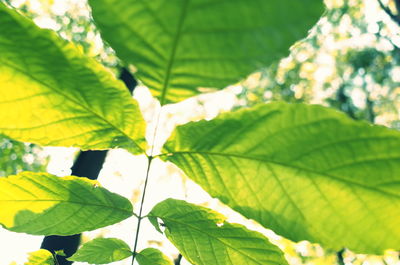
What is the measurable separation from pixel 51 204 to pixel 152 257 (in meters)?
0.43

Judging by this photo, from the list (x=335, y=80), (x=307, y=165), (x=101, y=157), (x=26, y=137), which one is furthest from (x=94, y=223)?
(x=335, y=80)

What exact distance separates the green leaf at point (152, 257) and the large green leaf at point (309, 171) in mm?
503

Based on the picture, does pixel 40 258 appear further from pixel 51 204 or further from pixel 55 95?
pixel 55 95

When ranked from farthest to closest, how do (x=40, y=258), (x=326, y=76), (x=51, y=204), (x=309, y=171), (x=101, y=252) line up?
1. (x=326, y=76)
2. (x=40, y=258)
3. (x=101, y=252)
4. (x=51, y=204)
5. (x=309, y=171)

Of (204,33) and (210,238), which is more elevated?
(204,33)

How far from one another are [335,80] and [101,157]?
15321mm

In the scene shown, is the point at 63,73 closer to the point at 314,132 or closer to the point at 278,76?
the point at 314,132

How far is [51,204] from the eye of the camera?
0.94 metres

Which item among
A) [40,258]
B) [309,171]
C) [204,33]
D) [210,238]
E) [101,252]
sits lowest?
[40,258]

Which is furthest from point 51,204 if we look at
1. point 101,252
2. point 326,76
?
point 326,76

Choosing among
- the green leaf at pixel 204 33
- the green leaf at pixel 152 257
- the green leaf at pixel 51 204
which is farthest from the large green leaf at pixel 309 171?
the green leaf at pixel 152 257

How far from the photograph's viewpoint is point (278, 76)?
14617 millimetres

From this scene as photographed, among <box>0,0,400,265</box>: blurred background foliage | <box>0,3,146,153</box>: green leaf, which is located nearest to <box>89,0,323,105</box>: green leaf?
<box>0,3,146,153</box>: green leaf

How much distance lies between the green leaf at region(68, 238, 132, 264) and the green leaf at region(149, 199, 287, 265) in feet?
0.76
